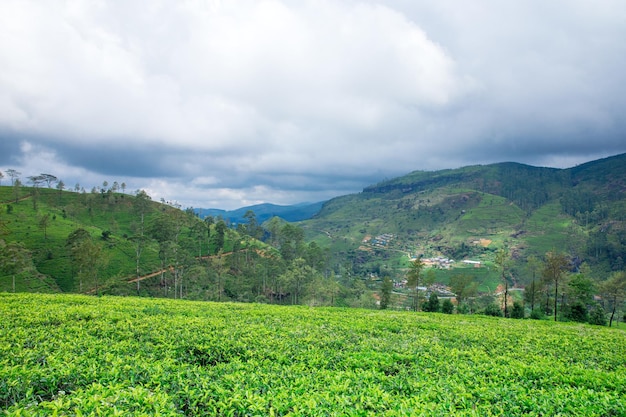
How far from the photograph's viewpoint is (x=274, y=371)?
26.4ft

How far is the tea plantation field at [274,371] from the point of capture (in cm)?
590

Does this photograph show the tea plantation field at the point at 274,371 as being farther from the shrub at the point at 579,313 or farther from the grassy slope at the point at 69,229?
the grassy slope at the point at 69,229

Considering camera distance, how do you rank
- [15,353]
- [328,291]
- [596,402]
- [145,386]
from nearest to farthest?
[145,386], [596,402], [15,353], [328,291]

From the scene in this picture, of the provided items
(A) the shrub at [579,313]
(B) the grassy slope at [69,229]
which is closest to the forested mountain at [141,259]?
(B) the grassy slope at [69,229]

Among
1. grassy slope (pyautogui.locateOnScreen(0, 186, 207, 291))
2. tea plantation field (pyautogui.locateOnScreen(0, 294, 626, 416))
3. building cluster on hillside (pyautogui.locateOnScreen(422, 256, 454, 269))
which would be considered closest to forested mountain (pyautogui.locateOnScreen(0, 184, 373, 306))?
grassy slope (pyautogui.locateOnScreen(0, 186, 207, 291))

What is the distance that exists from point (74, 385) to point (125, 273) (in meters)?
78.1

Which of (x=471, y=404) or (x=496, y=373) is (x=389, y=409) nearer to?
(x=471, y=404)

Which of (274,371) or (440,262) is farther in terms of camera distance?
(440,262)

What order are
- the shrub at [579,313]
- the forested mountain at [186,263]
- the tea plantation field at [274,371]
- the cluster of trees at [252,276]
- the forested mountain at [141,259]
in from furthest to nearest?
the forested mountain at [141,259] → the forested mountain at [186,263] → the cluster of trees at [252,276] → the shrub at [579,313] → the tea plantation field at [274,371]

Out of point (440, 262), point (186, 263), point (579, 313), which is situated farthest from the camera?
point (440, 262)

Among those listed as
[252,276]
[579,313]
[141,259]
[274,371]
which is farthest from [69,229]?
[579,313]

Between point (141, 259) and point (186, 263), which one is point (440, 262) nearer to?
point (186, 263)

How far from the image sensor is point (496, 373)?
9.09 metres

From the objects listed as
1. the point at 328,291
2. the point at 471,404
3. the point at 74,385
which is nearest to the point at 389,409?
the point at 471,404
